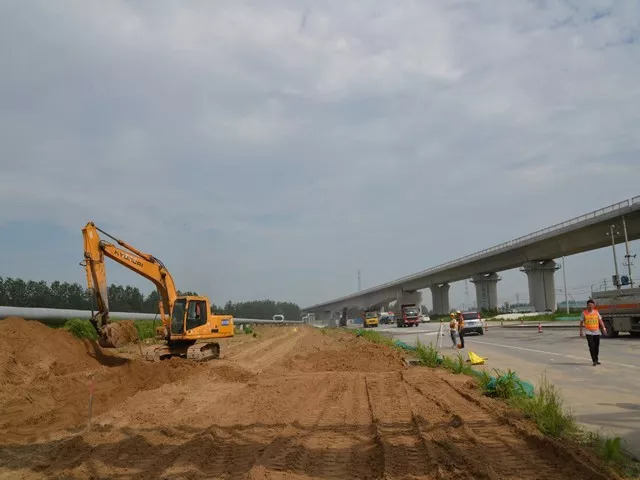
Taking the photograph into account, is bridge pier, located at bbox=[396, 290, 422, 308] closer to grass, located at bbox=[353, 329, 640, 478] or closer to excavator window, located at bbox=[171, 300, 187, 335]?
excavator window, located at bbox=[171, 300, 187, 335]

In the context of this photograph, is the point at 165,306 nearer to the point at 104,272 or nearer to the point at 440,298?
the point at 104,272

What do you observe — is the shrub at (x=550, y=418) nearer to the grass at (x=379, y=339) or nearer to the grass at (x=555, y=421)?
the grass at (x=555, y=421)

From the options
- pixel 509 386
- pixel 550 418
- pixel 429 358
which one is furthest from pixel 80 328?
pixel 550 418

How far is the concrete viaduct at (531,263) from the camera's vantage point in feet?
174

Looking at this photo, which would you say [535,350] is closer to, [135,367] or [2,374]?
[135,367]

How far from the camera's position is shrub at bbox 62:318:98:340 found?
918 inches

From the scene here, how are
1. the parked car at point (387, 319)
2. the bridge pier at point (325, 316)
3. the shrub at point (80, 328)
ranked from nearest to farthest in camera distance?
the shrub at point (80, 328) < the parked car at point (387, 319) < the bridge pier at point (325, 316)

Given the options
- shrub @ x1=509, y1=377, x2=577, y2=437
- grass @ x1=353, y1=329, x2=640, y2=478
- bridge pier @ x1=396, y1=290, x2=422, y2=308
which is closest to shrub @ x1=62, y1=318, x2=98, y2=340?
grass @ x1=353, y1=329, x2=640, y2=478

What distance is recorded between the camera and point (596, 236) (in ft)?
182

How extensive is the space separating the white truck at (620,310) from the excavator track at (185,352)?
67.8ft

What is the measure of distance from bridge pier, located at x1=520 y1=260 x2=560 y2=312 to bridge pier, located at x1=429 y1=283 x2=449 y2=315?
32.0 m

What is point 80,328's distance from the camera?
77.6 feet

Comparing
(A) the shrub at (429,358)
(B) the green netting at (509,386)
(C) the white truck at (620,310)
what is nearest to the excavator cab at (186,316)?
(A) the shrub at (429,358)

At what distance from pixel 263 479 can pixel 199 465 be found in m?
1.16
